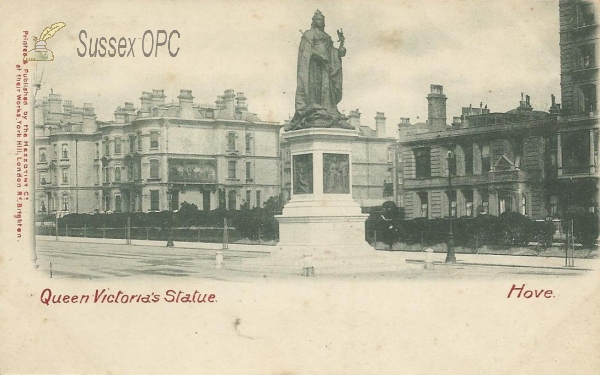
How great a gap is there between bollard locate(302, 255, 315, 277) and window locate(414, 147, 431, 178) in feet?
82.7

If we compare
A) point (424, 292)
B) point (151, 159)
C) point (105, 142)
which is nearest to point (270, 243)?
point (151, 159)

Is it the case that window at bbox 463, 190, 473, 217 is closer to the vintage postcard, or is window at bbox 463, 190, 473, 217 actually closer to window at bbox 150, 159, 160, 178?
the vintage postcard

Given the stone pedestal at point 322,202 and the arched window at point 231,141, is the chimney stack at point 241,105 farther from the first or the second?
the stone pedestal at point 322,202

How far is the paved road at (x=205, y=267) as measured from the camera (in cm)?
1791

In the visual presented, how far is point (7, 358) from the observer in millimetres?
14852

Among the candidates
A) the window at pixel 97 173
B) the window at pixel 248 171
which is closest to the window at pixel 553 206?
the window at pixel 248 171

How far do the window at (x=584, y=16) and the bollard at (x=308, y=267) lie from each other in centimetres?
818

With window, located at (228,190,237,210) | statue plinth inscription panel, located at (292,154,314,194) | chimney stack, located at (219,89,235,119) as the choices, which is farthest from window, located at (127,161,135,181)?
statue plinth inscription panel, located at (292,154,314,194)

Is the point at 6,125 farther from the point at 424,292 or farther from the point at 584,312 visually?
the point at 584,312

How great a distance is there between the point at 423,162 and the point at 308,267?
2612 cm

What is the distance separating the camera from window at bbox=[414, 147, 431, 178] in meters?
43.2

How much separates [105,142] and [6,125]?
2858 cm

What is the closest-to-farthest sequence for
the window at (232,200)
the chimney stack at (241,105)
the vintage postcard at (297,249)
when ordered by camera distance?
the vintage postcard at (297,249) → the chimney stack at (241,105) → the window at (232,200)

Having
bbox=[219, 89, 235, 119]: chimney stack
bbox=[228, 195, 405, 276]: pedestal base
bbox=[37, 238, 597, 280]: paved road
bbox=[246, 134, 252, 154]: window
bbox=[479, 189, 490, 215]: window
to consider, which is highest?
bbox=[219, 89, 235, 119]: chimney stack
